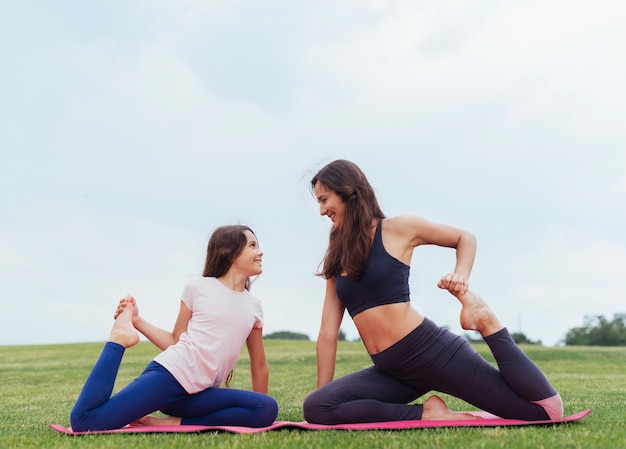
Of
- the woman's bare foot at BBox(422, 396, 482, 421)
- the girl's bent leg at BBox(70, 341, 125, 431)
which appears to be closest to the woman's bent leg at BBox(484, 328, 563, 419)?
the woman's bare foot at BBox(422, 396, 482, 421)

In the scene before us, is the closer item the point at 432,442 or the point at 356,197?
the point at 432,442

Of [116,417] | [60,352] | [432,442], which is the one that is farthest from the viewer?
[60,352]

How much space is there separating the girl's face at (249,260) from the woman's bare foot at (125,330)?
0.80 metres

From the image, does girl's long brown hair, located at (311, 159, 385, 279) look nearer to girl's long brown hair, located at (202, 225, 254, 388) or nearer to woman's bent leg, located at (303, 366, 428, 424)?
girl's long brown hair, located at (202, 225, 254, 388)

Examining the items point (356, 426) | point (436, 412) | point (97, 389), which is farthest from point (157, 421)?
point (436, 412)

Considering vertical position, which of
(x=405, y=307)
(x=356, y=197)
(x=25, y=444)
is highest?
(x=356, y=197)

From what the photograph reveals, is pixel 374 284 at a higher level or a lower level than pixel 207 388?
higher

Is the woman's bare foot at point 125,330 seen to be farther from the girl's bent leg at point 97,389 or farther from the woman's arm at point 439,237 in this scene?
the woman's arm at point 439,237

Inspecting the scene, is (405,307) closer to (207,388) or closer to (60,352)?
(207,388)

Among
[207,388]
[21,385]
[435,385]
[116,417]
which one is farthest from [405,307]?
[21,385]

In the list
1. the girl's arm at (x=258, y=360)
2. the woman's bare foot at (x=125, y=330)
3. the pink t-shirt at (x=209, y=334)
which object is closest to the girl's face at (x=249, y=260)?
the pink t-shirt at (x=209, y=334)

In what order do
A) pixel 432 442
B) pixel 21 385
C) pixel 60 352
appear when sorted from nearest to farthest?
pixel 432 442
pixel 21 385
pixel 60 352

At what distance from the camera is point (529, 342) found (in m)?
24.0

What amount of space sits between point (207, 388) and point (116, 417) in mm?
629
